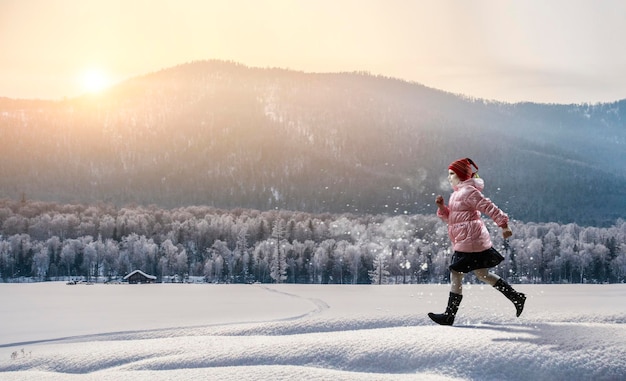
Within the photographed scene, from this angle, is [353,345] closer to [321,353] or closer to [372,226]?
[321,353]

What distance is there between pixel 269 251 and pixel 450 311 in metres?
99.0

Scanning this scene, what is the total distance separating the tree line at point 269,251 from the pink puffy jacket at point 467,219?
74451 mm

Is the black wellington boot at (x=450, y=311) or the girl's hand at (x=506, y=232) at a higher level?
the girl's hand at (x=506, y=232)

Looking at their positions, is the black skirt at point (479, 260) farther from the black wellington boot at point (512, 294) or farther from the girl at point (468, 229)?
the black wellington boot at point (512, 294)

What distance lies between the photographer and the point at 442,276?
93250 mm

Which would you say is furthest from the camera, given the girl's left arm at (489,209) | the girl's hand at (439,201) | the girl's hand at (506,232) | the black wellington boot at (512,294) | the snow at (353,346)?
the black wellington boot at (512,294)

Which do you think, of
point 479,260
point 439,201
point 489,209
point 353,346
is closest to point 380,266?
point 353,346

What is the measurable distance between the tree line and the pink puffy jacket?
74.5 metres

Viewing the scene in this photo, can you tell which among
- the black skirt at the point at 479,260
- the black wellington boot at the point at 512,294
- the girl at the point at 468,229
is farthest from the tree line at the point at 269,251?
the black skirt at the point at 479,260

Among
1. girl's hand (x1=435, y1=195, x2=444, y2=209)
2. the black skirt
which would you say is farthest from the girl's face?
the black skirt

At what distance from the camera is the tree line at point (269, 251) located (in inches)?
3939

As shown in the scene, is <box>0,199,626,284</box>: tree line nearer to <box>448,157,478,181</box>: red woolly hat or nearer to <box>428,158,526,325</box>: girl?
<box>428,158,526,325</box>: girl

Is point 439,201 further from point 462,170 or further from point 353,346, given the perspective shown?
point 353,346

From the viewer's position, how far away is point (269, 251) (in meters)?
111
